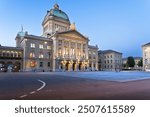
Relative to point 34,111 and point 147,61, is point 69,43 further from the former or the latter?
point 34,111

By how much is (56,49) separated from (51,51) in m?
3.70

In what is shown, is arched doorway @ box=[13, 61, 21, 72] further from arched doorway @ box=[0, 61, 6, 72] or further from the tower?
the tower

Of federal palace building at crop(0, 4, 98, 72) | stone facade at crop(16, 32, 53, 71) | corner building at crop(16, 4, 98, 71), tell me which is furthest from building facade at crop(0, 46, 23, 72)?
Answer: corner building at crop(16, 4, 98, 71)

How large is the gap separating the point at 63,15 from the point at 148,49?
54.0 meters

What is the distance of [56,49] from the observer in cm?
7012

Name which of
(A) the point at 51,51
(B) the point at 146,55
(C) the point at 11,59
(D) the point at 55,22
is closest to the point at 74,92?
(C) the point at 11,59

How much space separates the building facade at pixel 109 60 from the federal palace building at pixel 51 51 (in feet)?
110

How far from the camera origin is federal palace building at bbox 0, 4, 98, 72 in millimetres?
64125

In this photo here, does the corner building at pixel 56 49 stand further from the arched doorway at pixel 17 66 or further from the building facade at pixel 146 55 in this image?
the building facade at pixel 146 55

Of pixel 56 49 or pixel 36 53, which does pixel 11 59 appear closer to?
pixel 36 53

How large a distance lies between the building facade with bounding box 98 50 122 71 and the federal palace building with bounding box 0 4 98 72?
33.6 meters

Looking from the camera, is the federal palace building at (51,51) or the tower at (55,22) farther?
the tower at (55,22)

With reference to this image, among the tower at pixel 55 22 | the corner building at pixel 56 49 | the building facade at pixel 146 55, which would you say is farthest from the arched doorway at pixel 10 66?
the building facade at pixel 146 55

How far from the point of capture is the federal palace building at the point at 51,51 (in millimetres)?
64125
